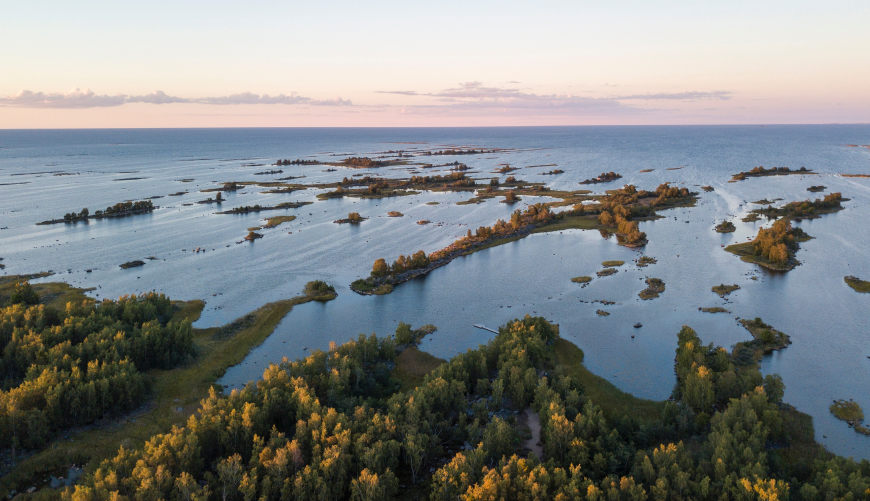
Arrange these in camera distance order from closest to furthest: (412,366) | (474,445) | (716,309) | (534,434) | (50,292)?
(474,445), (534,434), (412,366), (716,309), (50,292)

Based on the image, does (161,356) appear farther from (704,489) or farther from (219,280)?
(704,489)

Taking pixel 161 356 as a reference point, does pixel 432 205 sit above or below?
above

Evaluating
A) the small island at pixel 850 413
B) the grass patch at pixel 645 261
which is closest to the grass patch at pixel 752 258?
the grass patch at pixel 645 261

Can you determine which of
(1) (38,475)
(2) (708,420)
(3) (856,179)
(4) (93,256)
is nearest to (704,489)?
(2) (708,420)

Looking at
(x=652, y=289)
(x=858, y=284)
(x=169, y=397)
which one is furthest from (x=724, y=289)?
(x=169, y=397)

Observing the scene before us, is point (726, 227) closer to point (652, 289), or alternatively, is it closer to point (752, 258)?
point (752, 258)

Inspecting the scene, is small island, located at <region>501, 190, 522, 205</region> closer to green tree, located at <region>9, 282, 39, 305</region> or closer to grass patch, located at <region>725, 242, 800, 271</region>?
grass patch, located at <region>725, 242, 800, 271</region>

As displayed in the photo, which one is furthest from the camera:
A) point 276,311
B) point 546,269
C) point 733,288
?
point 546,269
